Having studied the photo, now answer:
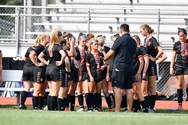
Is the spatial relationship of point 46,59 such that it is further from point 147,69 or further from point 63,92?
point 147,69

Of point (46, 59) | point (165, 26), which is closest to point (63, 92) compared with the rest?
point (46, 59)

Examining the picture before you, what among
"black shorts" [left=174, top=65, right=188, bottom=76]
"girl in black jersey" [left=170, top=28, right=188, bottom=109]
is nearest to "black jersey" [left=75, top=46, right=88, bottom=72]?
"girl in black jersey" [left=170, top=28, right=188, bottom=109]

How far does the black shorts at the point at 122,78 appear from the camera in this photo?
1734 cm

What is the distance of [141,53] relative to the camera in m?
19.9

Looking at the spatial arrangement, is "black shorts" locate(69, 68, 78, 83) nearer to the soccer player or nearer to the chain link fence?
the soccer player

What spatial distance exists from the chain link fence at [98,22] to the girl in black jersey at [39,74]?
→ 5.13 meters

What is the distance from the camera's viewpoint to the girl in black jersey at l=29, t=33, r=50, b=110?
65.3ft

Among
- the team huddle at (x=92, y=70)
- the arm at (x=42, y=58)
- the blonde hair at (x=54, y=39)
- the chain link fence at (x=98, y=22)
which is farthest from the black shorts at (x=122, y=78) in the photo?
the chain link fence at (x=98, y=22)

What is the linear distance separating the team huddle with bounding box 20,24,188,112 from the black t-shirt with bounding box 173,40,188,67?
0.04m

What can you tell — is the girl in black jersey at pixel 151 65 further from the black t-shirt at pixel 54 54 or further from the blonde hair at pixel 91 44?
the black t-shirt at pixel 54 54

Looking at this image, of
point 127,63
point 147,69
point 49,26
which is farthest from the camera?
point 49,26

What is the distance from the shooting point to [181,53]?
2111cm

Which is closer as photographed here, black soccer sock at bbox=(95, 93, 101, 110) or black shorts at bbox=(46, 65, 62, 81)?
black shorts at bbox=(46, 65, 62, 81)

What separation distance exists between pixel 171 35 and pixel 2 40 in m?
5.84
